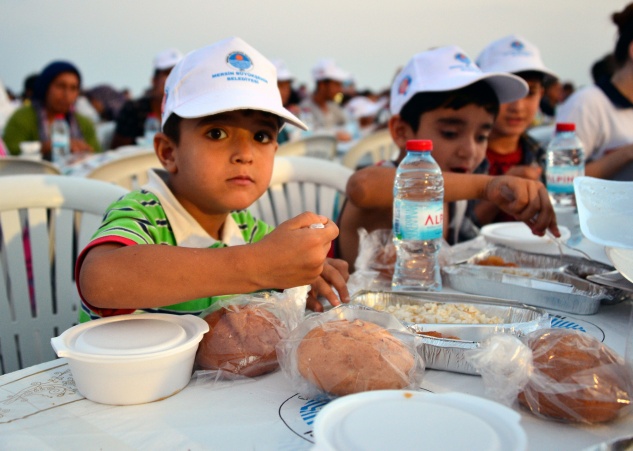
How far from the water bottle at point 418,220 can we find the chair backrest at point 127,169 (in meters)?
1.48

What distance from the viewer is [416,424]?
79 cm

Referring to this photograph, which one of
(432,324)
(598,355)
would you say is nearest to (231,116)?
(432,324)

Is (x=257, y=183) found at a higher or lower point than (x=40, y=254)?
higher

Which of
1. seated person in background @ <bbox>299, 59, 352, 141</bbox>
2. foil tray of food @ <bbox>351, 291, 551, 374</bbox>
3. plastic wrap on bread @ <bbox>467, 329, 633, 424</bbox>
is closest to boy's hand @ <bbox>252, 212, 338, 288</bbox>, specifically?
foil tray of food @ <bbox>351, 291, 551, 374</bbox>

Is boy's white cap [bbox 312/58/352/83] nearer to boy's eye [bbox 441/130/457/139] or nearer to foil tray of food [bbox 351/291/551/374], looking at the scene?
boy's eye [bbox 441/130/457/139]

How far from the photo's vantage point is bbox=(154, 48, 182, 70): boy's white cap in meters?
6.95

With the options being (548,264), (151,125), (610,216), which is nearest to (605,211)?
(610,216)

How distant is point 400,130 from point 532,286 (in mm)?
1156

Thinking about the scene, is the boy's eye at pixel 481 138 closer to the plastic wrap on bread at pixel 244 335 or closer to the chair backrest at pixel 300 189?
the chair backrest at pixel 300 189

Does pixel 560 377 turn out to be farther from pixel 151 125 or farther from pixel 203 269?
pixel 151 125

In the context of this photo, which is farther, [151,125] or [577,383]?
[151,125]

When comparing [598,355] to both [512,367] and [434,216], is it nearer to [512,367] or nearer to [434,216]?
[512,367]

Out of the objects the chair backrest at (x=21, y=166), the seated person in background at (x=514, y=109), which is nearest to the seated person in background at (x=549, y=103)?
the seated person in background at (x=514, y=109)

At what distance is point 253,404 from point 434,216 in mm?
824
